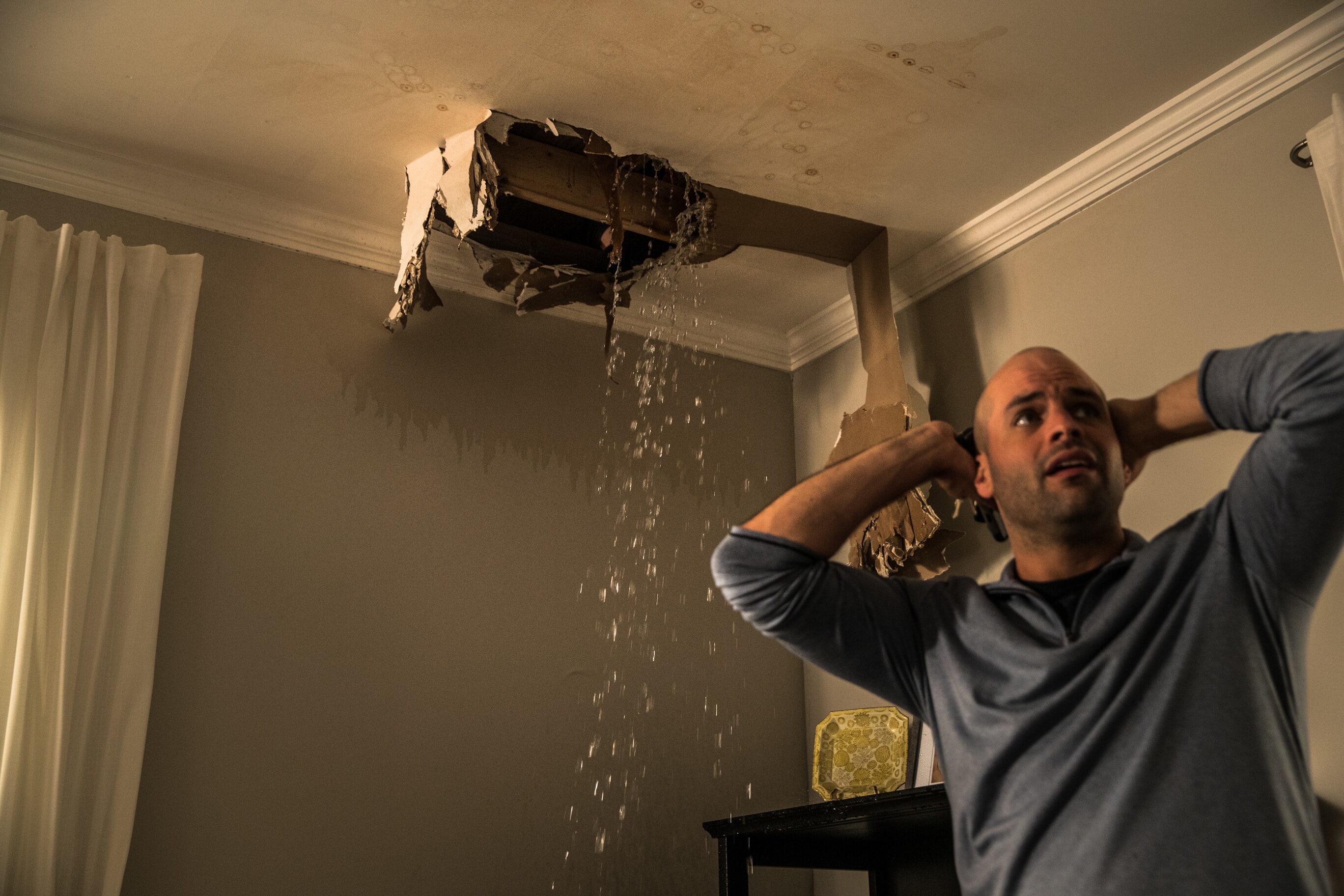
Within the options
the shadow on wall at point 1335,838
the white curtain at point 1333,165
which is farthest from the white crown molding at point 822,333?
the shadow on wall at point 1335,838

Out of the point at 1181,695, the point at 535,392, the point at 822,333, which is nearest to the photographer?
the point at 1181,695

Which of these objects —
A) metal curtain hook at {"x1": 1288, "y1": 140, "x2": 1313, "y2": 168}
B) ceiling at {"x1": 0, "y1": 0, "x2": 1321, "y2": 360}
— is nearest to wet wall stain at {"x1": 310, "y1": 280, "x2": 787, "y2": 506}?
ceiling at {"x1": 0, "y1": 0, "x2": 1321, "y2": 360}

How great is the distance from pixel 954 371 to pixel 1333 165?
1060 mm

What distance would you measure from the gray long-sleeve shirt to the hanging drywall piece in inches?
52.8

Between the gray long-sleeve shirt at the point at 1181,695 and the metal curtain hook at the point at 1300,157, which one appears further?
the metal curtain hook at the point at 1300,157

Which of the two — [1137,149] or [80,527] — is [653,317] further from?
[80,527]

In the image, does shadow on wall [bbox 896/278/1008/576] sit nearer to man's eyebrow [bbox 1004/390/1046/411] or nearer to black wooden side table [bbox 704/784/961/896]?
black wooden side table [bbox 704/784/961/896]

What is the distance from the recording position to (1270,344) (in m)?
1.10

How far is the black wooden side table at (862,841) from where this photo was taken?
2.08 meters

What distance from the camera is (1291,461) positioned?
1039mm

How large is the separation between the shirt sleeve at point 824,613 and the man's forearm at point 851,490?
0.02 metres

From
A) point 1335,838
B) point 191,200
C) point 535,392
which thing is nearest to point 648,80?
point 535,392

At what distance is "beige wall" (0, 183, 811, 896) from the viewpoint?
2408 millimetres

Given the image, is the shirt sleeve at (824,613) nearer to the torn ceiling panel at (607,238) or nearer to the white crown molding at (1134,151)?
the torn ceiling panel at (607,238)
